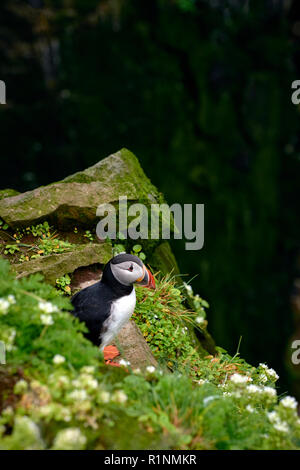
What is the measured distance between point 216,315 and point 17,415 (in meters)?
8.99

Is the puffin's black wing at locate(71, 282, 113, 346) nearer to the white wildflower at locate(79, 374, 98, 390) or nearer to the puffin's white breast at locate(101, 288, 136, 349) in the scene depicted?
the puffin's white breast at locate(101, 288, 136, 349)

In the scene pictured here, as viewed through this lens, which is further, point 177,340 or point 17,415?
point 177,340

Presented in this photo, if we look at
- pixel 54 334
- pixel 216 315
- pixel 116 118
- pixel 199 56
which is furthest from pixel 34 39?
pixel 54 334

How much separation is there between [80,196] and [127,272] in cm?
147

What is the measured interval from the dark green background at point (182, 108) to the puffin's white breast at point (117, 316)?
7.14m

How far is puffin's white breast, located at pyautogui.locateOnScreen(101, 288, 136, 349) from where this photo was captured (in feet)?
9.47

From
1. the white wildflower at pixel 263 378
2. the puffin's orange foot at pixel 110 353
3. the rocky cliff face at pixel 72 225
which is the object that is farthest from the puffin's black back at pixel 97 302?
the white wildflower at pixel 263 378

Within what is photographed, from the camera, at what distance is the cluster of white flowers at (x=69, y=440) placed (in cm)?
176

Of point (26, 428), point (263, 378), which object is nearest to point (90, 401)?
point (26, 428)

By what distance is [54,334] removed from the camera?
2131mm

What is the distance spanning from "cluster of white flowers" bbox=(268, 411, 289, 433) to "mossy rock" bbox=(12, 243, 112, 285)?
209cm

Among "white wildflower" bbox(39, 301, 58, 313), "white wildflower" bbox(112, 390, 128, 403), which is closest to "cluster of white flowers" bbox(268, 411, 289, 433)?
"white wildflower" bbox(112, 390, 128, 403)

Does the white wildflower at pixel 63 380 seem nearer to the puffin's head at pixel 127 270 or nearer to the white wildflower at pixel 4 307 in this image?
the white wildflower at pixel 4 307

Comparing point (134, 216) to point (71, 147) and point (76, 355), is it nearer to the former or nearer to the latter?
point (76, 355)
